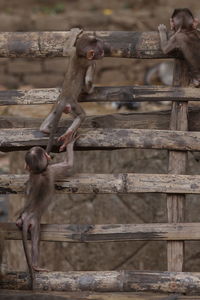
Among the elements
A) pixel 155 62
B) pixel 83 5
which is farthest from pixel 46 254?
pixel 83 5

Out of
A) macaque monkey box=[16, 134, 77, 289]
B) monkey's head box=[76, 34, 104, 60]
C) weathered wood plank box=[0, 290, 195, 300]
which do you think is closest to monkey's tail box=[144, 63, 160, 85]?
monkey's head box=[76, 34, 104, 60]

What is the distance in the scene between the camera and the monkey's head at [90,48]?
6.23 meters

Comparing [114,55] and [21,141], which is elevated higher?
[114,55]

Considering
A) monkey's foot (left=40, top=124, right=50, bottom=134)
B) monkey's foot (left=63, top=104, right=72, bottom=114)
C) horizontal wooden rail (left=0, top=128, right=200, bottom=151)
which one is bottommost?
horizontal wooden rail (left=0, top=128, right=200, bottom=151)

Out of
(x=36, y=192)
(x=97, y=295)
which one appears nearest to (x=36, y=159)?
(x=36, y=192)

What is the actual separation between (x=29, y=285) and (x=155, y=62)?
6.46m

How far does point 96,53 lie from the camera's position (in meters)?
6.23

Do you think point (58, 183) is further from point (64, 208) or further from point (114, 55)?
point (64, 208)

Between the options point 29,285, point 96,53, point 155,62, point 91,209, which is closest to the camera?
point 29,285

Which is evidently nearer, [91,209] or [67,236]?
[67,236]

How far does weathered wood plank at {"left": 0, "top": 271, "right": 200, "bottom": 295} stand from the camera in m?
5.77

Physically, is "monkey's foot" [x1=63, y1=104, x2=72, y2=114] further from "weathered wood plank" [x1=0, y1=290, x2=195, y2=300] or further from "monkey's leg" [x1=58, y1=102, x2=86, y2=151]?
"weathered wood plank" [x1=0, y1=290, x2=195, y2=300]

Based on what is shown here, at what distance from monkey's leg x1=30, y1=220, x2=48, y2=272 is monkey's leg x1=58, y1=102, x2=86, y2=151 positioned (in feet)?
1.80

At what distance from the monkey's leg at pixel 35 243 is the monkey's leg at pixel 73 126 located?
1.80ft
